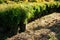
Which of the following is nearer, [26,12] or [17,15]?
[17,15]

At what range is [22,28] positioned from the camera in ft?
27.8

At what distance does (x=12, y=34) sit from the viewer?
7.77 metres

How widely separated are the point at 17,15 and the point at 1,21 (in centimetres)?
79

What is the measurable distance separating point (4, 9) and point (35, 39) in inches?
64.0

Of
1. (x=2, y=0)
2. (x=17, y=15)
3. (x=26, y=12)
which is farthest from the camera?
(x=2, y=0)

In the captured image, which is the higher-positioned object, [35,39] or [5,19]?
[5,19]

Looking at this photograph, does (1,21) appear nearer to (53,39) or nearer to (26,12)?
(26,12)

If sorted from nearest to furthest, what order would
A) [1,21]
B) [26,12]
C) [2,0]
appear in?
[1,21], [26,12], [2,0]

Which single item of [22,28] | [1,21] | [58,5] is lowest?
[58,5]

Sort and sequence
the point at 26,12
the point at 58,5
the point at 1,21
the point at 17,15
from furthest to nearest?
the point at 58,5 < the point at 26,12 < the point at 17,15 < the point at 1,21

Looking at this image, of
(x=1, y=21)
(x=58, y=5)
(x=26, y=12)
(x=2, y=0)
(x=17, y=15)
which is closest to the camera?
(x=1, y=21)

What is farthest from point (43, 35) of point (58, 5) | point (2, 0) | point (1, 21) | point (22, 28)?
point (58, 5)

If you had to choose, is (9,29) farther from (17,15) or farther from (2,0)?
(2,0)

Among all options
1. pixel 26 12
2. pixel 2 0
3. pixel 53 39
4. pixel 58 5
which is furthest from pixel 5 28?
pixel 58 5
